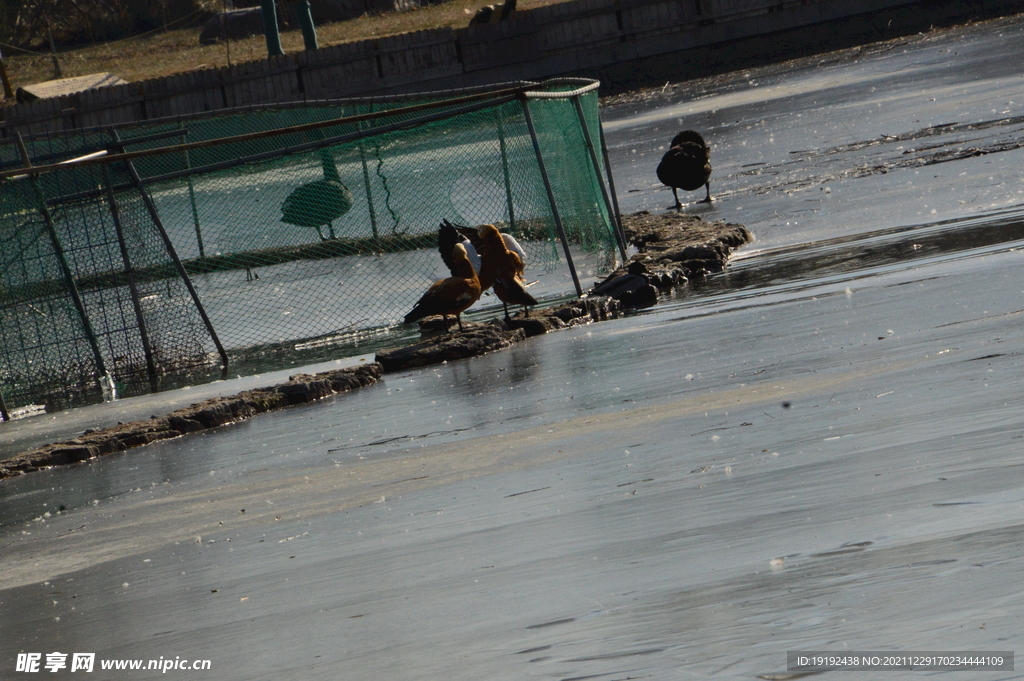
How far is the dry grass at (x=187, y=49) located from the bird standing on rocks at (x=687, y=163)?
1407 inches

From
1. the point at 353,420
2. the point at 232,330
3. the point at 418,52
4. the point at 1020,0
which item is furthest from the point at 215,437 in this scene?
the point at 1020,0

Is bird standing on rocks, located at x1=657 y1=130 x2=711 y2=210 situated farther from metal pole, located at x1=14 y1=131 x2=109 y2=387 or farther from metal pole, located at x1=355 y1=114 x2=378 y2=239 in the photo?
metal pole, located at x1=14 y1=131 x2=109 y2=387

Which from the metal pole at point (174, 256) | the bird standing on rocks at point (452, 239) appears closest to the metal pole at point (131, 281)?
the metal pole at point (174, 256)

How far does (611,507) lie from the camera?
5.26 metres

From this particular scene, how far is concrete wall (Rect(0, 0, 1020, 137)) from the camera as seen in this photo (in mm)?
43125

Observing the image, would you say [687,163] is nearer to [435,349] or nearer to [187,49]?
[435,349]

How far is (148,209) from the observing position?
40.3ft

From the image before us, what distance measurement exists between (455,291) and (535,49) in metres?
35.8

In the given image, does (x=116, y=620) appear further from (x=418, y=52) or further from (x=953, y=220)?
(x=418, y=52)

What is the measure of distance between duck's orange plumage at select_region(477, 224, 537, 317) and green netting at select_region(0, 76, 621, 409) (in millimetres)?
1132

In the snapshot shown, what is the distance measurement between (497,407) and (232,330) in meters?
6.71

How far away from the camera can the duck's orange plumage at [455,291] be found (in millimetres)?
10266

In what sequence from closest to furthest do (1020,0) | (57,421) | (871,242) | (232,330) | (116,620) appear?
(116,620)
(57,421)
(871,242)
(232,330)
(1020,0)

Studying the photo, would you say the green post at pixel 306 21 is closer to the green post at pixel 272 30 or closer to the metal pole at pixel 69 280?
the green post at pixel 272 30
